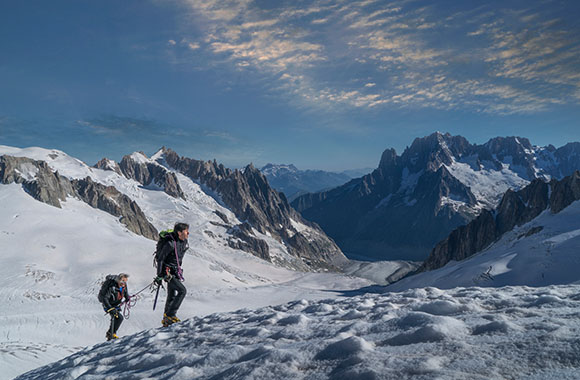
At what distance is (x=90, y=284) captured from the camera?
176 ft

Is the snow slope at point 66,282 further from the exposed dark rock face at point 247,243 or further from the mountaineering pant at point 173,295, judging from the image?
the exposed dark rock face at point 247,243

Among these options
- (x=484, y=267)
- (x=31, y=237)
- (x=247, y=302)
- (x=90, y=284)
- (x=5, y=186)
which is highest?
(x=5, y=186)

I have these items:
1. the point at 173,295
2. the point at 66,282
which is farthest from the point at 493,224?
the point at 173,295

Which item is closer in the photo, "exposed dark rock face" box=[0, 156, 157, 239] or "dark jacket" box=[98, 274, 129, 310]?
"dark jacket" box=[98, 274, 129, 310]

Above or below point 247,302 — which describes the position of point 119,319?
above

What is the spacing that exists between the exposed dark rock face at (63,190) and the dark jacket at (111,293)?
97.2 meters

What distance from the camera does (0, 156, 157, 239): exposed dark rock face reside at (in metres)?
93.8

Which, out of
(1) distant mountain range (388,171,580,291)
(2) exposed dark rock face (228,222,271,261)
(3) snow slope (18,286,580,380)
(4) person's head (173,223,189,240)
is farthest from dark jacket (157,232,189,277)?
(2) exposed dark rock face (228,222,271,261)

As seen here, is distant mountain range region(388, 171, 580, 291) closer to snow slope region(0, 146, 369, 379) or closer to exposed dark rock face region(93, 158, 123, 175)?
snow slope region(0, 146, 369, 379)

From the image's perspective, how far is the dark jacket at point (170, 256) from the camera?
11.2m

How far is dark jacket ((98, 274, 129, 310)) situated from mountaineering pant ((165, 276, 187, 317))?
14.5 feet

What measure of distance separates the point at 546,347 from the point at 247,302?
65.4 meters

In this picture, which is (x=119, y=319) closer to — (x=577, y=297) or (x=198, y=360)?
(x=198, y=360)

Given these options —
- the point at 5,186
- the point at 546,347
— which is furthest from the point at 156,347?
the point at 5,186
